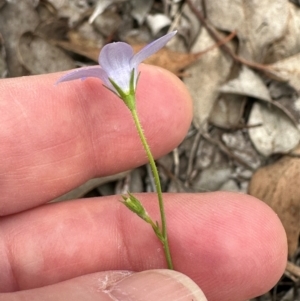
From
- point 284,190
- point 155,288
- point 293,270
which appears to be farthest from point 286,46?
point 155,288

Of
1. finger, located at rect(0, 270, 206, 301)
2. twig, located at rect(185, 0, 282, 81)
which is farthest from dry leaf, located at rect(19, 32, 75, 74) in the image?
finger, located at rect(0, 270, 206, 301)

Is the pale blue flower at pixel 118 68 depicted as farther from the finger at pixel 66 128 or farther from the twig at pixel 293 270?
the twig at pixel 293 270

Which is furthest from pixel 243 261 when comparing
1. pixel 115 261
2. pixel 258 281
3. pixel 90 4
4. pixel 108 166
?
pixel 90 4

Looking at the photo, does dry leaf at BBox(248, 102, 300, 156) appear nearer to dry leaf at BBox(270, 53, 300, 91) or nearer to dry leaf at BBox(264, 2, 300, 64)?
dry leaf at BBox(270, 53, 300, 91)

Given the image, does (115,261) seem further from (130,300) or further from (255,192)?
(255,192)

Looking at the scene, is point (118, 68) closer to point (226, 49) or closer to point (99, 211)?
point (99, 211)

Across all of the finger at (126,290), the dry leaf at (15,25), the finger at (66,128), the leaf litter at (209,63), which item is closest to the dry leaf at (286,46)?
the leaf litter at (209,63)
